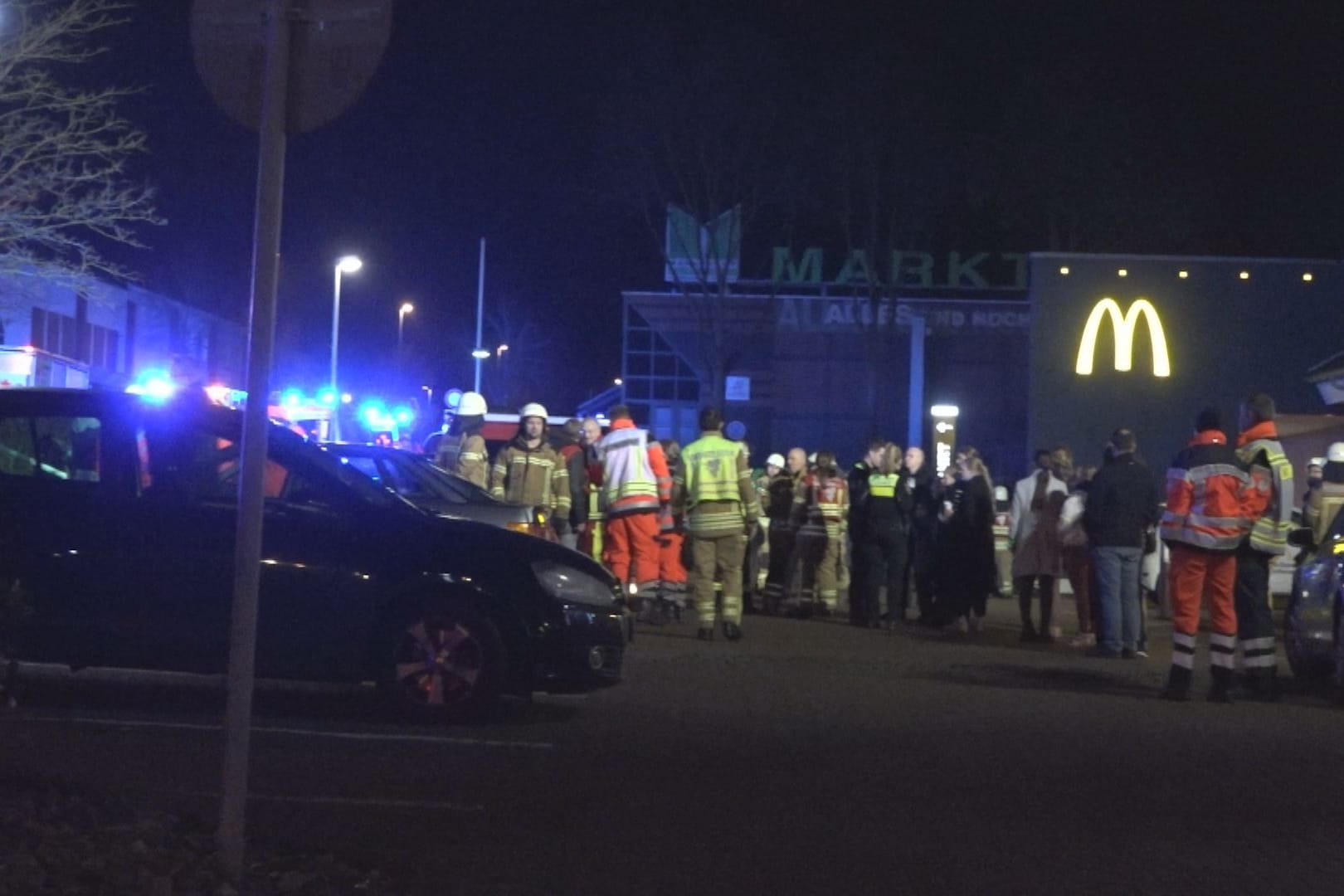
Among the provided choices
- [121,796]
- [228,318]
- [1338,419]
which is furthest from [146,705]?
[228,318]

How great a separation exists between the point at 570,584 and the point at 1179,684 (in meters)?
4.49

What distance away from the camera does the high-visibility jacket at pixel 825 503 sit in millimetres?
19078

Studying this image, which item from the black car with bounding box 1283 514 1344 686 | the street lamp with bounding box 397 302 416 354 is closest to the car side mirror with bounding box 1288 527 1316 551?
the black car with bounding box 1283 514 1344 686

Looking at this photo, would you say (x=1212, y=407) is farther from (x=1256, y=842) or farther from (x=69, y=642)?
(x=69, y=642)

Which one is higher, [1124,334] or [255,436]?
[1124,334]

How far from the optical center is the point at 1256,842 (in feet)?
25.1

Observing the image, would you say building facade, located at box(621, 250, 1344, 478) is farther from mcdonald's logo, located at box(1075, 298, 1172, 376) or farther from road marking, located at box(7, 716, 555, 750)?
road marking, located at box(7, 716, 555, 750)

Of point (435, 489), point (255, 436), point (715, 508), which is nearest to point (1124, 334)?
point (715, 508)

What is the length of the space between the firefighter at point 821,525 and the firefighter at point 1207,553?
6.89 meters

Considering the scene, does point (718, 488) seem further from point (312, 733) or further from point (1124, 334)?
point (1124, 334)

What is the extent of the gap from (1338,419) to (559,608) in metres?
16.8

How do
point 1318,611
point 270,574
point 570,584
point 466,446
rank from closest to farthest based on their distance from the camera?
point 270,574 < point 570,584 < point 1318,611 < point 466,446

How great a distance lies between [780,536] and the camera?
65.0 feet

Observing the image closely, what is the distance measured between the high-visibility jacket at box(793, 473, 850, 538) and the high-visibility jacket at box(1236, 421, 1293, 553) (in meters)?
6.63
